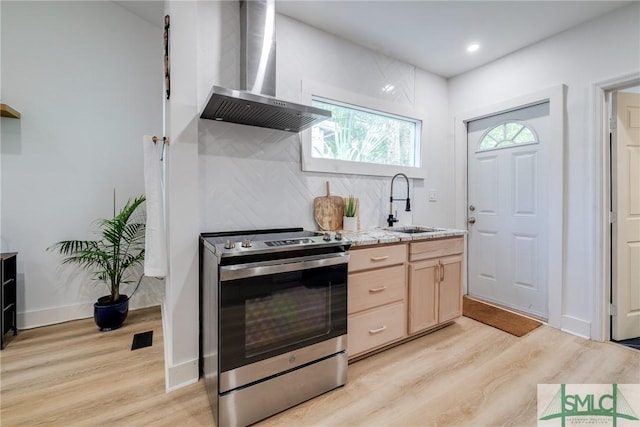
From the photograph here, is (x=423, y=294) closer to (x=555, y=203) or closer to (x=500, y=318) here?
(x=500, y=318)

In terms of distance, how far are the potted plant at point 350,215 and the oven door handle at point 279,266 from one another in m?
0.77

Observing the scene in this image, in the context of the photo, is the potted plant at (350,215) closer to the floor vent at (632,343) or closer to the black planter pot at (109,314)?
the black planter pot at (109,314)

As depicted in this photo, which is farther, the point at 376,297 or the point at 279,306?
the point at 376,297

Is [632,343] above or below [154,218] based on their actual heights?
below

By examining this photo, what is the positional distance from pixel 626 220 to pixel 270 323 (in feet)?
10.1

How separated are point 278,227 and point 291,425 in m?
1.30

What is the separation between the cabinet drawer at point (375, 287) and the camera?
1.97m

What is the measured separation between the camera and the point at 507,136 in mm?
3107

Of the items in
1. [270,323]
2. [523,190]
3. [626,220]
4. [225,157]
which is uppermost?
[225,157]

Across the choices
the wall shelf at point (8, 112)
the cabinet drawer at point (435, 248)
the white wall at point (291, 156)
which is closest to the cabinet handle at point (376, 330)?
the cabinet drawer at point (435, 248)

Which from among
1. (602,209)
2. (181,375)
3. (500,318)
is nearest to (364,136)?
(602,209)

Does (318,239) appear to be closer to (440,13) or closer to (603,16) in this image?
(440,13)

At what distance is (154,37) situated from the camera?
309 centimetres

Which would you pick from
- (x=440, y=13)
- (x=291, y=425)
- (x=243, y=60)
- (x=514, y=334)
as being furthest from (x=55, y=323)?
(x=440, y=13)
